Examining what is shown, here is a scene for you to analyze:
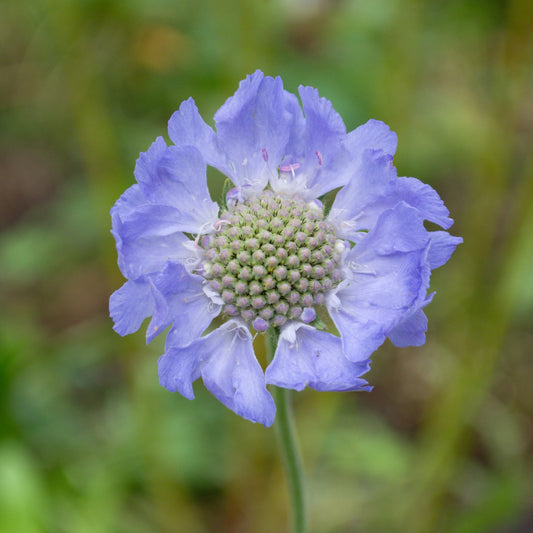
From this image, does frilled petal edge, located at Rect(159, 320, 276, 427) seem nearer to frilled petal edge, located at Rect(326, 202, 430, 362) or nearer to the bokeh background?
frilled petal edge, located at Rect(326, 202, 430, 362)

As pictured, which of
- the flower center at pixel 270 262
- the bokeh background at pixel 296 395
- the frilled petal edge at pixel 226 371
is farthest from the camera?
the bokeh background at pixel 296 395

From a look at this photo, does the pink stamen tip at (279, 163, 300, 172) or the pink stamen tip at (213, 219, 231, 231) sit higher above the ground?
the pink stamen tip at (279, 163, 300, 172)

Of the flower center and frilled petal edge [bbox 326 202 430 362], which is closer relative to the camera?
frilled petal edge [bbox 326 202 430 362]

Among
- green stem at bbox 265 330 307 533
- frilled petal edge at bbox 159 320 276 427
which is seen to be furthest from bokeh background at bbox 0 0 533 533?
frilled petal edge at bbox 159 320 276 427

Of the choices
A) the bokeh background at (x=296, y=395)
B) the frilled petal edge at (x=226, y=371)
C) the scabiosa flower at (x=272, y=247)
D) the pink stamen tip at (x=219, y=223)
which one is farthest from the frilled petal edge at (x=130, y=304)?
the bokeh background at (x=296, y=395)

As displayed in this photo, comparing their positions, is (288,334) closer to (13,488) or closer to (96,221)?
(13,488)

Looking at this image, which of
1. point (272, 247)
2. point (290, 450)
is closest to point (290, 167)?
point (272, 247)

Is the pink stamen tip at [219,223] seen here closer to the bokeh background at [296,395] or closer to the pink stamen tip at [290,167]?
the pink stamen tip at [290,167]

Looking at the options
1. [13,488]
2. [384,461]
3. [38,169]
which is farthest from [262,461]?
[38,169]
